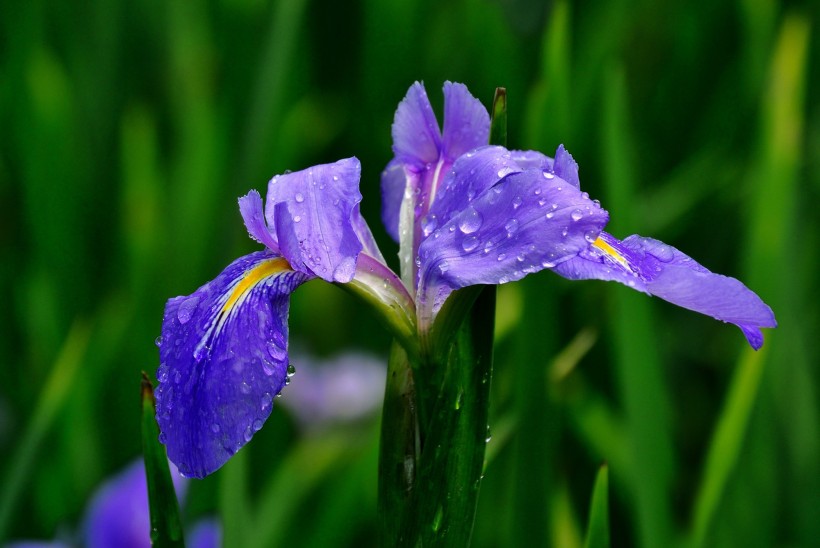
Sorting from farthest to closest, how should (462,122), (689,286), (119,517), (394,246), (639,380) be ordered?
(394,246)
(639,380)
(119,517)
(462,122)
(689,286)

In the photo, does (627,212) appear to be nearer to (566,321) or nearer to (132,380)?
(566,321)

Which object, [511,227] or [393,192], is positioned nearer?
[511,227]

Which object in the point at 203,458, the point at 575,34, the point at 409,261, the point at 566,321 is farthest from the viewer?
the point at 575,34

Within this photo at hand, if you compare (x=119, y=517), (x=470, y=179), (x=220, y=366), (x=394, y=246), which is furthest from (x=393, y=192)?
(x=394, y=246)

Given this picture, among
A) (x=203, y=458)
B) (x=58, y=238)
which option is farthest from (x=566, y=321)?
(x=203, y=458)

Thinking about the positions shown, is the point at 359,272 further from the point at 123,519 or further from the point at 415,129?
the point at 123,519

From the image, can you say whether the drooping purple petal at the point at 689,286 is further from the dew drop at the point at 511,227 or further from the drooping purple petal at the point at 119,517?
the drooping purple petal at the point at 119,517

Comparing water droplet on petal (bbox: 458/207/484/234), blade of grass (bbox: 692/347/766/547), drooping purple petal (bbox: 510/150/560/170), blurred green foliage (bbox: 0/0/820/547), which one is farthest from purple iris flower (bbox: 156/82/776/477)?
blade of grass (bbox: 692/347/766/547)
